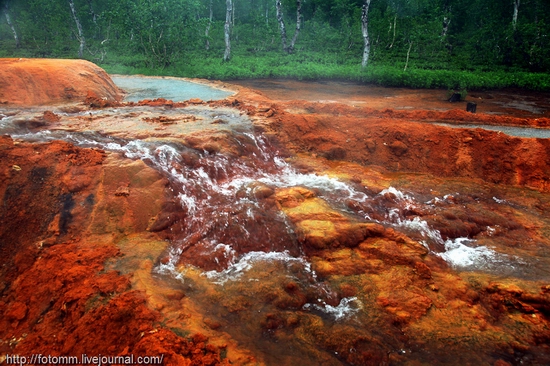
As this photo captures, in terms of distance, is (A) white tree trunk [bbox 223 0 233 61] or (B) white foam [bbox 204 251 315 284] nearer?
(B) white foam [bbox 204 251 315 284]

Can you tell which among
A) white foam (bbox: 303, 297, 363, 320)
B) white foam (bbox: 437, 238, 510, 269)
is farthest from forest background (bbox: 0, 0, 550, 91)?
white foam (bbox: 303, 297, 363, 320)

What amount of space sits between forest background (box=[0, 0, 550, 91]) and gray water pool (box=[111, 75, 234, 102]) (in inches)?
117

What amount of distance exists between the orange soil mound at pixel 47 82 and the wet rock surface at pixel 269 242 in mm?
1051

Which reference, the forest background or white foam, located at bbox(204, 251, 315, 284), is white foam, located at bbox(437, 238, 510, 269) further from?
the forest background

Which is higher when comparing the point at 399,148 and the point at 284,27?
the point at 284,27

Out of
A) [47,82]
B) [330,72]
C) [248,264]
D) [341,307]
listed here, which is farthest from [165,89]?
[341,307]

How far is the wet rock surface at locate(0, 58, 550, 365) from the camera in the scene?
3.97 meters

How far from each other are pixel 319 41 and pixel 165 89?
18.6 m

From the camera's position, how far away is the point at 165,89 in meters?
14.8

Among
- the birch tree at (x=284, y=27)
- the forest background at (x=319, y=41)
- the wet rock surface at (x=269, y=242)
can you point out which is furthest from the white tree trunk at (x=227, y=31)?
the wet rock surface at (x=269, y=242)

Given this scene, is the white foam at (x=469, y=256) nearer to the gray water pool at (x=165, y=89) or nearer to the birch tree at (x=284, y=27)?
the gray water pool at (x=165, y=89)

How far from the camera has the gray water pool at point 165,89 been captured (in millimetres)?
13234

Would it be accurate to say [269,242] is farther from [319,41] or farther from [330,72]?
[319,41]

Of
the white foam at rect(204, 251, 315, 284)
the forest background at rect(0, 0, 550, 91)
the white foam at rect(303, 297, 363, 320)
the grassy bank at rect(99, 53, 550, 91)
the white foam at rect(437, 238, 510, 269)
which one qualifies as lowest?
the white foam at rect(303, 297, 363, 320)
